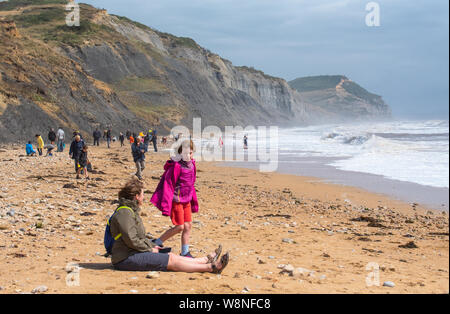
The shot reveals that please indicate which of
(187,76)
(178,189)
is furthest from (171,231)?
(187,76)

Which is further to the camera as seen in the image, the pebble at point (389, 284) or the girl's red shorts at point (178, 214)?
the girl's red shorts at point (178, 214)

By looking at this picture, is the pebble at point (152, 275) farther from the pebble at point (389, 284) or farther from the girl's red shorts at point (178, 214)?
the pebble at point (389, 284)

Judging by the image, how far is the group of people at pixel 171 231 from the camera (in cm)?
534

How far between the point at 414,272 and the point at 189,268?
3237 mm

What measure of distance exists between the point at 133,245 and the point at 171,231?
115 cm

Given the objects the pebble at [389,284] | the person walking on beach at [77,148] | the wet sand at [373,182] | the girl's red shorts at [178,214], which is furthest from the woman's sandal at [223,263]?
the person walking on beach at [77,148]

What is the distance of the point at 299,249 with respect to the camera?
7695 millimetres

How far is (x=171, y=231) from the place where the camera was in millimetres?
6453

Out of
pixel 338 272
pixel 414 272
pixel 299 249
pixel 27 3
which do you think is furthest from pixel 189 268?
pixel 27 3

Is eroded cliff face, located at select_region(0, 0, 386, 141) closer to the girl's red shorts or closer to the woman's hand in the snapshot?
the girl's red shorts

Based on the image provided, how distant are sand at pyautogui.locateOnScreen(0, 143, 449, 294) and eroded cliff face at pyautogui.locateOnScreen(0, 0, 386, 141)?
19440 millimetres

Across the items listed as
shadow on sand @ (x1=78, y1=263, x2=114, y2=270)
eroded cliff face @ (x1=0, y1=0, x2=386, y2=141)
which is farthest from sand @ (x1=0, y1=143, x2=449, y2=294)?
eroded cliff face @ (x1=0, y1=0, x2=386, y2=141)

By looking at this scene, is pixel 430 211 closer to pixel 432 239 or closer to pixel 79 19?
pixel 432 239

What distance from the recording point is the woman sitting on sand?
529cm
